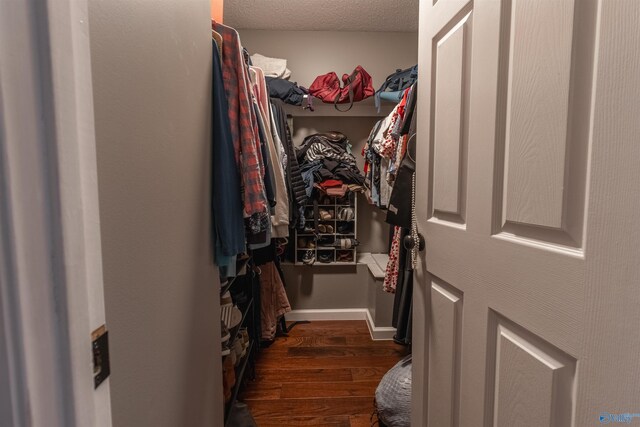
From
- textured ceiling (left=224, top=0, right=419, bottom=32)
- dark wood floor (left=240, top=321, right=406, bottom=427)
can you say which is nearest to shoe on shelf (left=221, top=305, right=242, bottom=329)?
dark wood floor (left=240, top=321, right=406, bottom=427)

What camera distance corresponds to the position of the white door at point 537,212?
407 mm

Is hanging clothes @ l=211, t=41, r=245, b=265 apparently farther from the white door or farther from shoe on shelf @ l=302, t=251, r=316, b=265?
shoe on shelf @ l=302, t=251, r=316, b=265

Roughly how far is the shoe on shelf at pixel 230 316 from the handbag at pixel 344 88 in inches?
70.7

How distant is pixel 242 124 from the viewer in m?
1.04

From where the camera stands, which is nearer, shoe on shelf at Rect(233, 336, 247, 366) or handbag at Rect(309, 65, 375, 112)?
shoe on shelf at Rect(233, 336, 247, 366)

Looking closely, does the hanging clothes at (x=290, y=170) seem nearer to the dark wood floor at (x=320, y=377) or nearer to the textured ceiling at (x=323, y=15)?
the textured ceiling at (x=323, y=15)

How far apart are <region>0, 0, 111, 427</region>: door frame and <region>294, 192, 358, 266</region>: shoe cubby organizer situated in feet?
7.18

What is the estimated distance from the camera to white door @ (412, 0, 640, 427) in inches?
16.0

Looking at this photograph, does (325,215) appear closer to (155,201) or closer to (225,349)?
(225,349)

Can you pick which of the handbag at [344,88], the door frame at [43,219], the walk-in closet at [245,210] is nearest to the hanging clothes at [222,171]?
the walk-in closet at [245,210]

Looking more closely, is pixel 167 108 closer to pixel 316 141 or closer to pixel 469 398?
pixel 469 398

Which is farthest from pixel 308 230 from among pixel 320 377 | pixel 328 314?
pixel 320 377

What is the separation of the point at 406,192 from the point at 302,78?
5.90 ft

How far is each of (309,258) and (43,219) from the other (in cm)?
230
